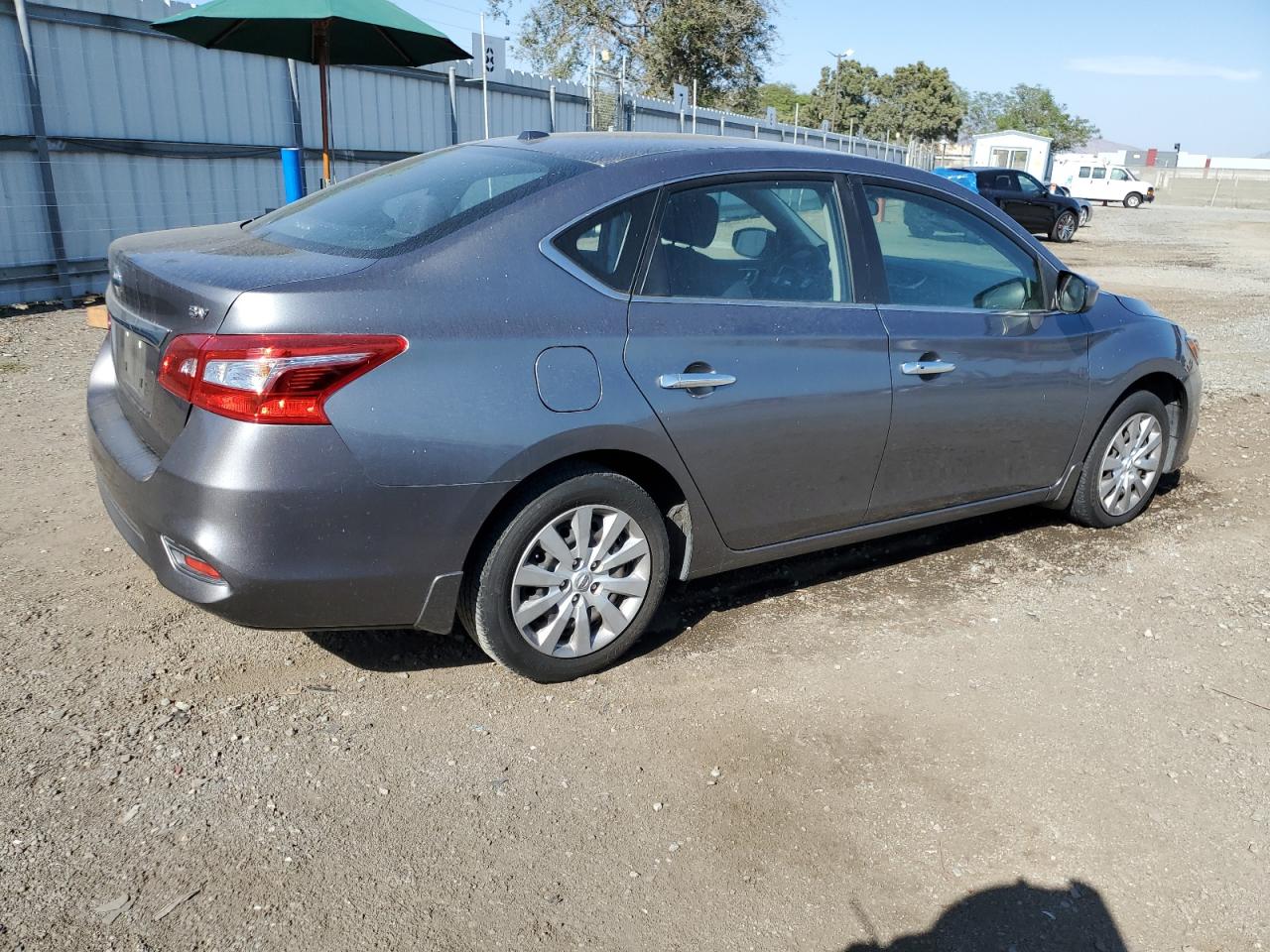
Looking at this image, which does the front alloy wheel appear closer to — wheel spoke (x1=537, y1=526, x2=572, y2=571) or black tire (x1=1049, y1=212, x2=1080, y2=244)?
wheel spoke (x1=537, y1=526, x2=572, y2=571)

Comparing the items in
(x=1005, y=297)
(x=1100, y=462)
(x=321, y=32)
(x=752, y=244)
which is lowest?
(x=1100, y=462)

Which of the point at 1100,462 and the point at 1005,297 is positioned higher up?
the point at 1005,297

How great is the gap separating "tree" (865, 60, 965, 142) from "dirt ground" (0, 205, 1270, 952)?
7569 cm

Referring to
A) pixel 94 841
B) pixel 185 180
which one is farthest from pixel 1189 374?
pixel 185 180

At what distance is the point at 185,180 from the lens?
1107cm

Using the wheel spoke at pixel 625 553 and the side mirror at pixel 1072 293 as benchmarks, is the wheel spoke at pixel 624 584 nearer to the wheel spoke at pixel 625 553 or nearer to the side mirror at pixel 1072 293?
the wheel spoke at pixel 625 553

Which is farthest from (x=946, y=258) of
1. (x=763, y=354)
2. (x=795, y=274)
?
(x=763, y=354)

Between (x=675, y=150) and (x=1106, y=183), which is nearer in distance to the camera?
(x=675, y=150)

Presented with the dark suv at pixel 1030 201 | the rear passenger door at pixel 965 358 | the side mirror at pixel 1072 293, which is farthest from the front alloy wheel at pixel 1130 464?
the dark suv at pixel 1030 201

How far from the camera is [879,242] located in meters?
4.00

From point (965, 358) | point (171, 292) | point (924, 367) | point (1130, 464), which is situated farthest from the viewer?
point (1130, 464)

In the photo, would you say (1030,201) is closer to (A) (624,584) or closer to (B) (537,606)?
(A) (624,584)

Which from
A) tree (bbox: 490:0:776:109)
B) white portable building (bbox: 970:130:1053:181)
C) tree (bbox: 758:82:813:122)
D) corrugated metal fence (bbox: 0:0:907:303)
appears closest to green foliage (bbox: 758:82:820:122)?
tree (bbox: 758:82:813:122)

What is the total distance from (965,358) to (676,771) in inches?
79.7
